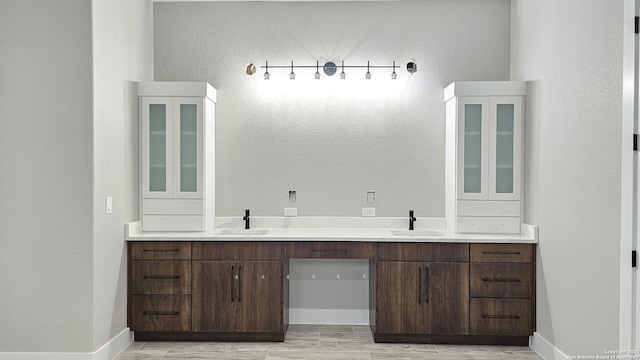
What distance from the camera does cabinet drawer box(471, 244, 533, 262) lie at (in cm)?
442

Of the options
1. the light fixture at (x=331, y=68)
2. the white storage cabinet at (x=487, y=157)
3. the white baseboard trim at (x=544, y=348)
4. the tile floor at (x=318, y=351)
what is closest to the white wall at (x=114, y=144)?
the tile floor at (x=318, y=351)

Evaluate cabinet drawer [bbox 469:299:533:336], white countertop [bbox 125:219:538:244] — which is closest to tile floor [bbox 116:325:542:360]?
cabinet drawer [bbox 469:299:533:336]

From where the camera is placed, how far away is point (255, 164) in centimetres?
518

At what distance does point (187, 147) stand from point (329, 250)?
1505 mm

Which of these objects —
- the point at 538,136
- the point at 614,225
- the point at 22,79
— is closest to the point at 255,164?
the point at 22,79

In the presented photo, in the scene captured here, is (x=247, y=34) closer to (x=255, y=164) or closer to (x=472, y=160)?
(x=255, y=164)

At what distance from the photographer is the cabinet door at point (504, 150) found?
184 inches

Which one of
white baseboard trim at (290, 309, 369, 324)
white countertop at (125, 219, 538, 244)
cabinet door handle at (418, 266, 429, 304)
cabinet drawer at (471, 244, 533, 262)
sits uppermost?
white countertop at (125, 219, 538, 244)

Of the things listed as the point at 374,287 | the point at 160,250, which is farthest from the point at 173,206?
the point at 374,287

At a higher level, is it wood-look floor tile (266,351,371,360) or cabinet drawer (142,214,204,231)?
cabinet drawer (142,214,204,231)

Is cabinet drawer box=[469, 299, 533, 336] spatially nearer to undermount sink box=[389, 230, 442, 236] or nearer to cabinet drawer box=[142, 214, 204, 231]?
undermount sink box=[389, 230, 442, 236]

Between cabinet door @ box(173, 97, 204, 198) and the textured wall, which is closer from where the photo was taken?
cabinet door @ box(173, 97, 204, 198)

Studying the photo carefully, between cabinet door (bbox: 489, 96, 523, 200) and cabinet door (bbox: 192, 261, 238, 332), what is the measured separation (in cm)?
227

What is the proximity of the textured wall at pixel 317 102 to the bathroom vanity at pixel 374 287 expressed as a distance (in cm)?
74
